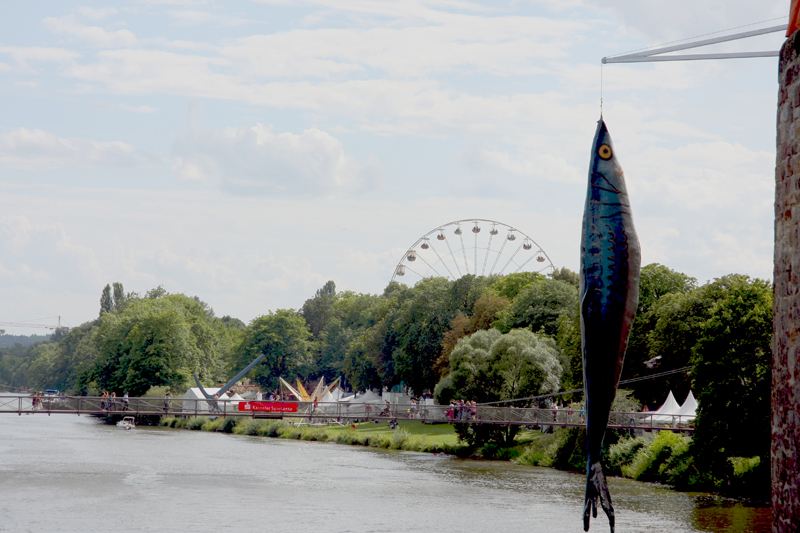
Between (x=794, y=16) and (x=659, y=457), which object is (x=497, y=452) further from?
(x=794, y=16)

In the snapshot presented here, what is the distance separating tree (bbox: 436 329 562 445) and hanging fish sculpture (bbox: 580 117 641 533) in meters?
40.7

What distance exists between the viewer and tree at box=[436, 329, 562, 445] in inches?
1922

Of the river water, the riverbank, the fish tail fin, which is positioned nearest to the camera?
the fish tail fin

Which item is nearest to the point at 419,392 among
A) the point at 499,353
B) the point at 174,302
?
the point at 499,353

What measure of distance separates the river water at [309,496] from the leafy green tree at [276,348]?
1649 inches

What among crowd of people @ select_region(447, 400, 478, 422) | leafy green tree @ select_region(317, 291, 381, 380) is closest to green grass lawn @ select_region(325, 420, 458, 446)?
crowd of people @ select_region(447, 400, 478, 422)

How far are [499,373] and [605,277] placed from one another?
42.0m

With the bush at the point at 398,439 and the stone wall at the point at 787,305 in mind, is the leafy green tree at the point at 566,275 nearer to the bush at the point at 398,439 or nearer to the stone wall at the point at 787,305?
the bush at the point at 398,439

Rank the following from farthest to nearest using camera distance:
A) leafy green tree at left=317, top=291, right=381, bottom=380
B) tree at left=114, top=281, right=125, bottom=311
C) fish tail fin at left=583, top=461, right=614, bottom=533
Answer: tree at left=114, top=281, right=125, bottom=311 < leafy green tree at left=317, top=291, right=381, bottom=380 < fish tail fin at left=583, top=461, right=614, bottom=533

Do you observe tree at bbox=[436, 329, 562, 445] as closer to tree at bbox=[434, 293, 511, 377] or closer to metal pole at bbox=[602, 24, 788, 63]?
tree at bbox=[434, 293, 511, 377]

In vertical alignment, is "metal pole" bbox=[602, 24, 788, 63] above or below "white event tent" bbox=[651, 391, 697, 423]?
above

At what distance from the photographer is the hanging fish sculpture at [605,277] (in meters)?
8.23

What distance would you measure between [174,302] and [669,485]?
3040 inches

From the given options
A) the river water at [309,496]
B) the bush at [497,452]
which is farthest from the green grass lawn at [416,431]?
the river water at [309,496]
